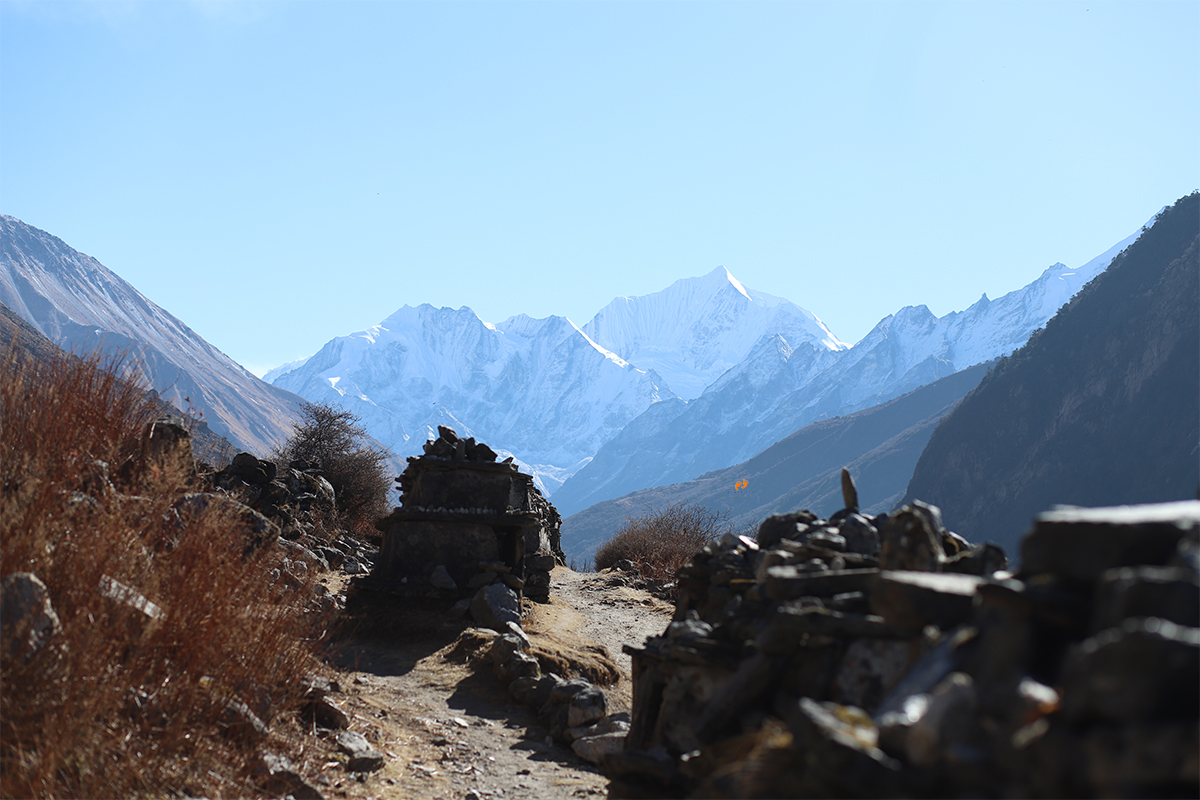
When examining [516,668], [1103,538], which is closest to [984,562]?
[1103,538]

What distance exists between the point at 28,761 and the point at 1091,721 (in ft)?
15.6

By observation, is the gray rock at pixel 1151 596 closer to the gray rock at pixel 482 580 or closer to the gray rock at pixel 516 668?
the gray rock at pixel 516 668

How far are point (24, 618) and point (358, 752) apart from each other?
10.7 feet

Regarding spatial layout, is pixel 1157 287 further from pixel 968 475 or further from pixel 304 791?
pixel 304 791

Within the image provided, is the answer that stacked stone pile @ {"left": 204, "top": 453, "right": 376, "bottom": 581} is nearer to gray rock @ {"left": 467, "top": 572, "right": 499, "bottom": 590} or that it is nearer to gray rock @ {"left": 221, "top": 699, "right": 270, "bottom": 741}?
gray rock @ {"left": 467, "top": 572, "right": 499, "bottom": 590}

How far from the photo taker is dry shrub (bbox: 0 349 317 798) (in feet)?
14.8

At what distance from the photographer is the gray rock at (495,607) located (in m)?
13.1

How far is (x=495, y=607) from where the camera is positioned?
13.3m

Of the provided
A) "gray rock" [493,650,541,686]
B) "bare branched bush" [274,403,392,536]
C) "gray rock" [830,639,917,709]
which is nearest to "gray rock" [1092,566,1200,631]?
"gray rock" [830,639,917,709]

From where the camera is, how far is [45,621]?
15.1 ft

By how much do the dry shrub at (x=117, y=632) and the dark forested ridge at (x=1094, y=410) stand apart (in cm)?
7975

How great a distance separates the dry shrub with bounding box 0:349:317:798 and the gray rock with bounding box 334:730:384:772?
0.60 meters

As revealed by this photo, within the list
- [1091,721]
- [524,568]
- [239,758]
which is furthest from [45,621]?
[524,568]

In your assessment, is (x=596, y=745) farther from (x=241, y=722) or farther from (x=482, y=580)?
(x=482, y=580)
